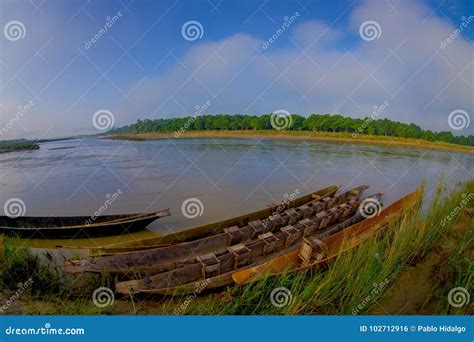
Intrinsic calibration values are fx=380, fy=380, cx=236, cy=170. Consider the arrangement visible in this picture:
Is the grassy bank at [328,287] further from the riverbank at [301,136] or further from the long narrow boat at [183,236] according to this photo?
the riverbank at [301,136]

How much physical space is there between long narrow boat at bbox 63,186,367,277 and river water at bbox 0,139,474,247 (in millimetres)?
1251

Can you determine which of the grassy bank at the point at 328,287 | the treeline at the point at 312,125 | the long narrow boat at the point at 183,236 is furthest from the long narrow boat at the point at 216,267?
the treeline at the point at 312,125

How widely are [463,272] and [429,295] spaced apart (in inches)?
13.5

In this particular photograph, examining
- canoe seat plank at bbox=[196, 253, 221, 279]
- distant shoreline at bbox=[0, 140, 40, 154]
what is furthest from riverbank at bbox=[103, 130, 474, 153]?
canoe seat plank at bbox=[196, 253, 221, 279]

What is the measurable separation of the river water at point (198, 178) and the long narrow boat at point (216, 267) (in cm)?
171

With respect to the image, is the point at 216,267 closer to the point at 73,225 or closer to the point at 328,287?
the point at 328,287

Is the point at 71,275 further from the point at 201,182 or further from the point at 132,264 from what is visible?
the point at 201,182

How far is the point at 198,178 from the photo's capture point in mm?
8445

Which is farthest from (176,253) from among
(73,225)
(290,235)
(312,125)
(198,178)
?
(312,125)

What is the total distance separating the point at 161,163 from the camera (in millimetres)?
10500

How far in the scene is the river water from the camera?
6230 millimetres

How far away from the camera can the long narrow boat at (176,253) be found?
3400mm
